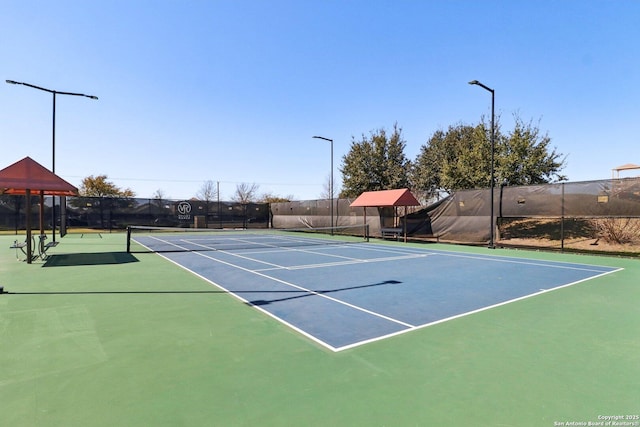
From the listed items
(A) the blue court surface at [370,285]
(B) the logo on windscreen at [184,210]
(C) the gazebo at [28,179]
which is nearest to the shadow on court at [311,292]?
(A) the blue court surface at [370,285]

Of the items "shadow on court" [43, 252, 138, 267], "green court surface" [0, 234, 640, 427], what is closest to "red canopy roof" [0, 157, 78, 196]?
"shadow on court" [43, 252, 138, 267]

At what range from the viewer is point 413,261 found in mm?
11219

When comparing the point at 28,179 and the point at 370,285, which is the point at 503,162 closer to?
the point at 370,285

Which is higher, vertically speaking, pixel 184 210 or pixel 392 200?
pixel 392 200

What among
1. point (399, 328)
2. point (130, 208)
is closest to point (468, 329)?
point (399, 328)

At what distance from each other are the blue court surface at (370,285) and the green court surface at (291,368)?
0.37m

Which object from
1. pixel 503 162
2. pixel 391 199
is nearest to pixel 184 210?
pixel 391 199

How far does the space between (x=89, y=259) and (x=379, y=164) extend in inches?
947

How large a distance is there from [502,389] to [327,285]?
4.56 m

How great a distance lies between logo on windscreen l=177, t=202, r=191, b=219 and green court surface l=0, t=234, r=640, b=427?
2422cm

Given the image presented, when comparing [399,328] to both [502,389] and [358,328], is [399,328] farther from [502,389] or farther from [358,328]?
[502,389]

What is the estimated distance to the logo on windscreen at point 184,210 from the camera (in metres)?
29.0

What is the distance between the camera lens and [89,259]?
1129cm

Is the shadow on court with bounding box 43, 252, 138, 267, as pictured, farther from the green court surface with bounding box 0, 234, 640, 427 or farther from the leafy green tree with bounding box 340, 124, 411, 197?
the leafy green tree with bounding box 340, 124, 411, 197
